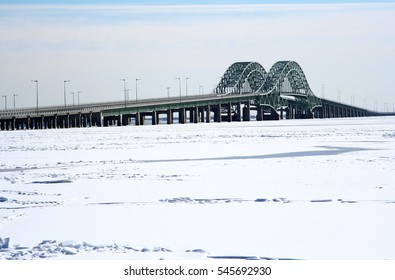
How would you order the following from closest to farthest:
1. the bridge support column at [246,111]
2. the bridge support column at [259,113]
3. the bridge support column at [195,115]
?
the bridge support column at [195,115], the bridge support column at [246,111], the bridge support column at [259,113]

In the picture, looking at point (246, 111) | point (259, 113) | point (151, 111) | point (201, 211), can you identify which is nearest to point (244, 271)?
point (201, 211)

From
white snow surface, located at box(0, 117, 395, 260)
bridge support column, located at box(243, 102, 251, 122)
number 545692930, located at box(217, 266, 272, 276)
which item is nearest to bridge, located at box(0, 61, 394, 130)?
bridge support column, located at box(243, 102, 251, 122)

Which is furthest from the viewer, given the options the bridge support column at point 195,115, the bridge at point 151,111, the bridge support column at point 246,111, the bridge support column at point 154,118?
the bridge support column at point 246,111

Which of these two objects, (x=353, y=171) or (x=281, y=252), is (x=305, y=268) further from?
(x=353, y=171)

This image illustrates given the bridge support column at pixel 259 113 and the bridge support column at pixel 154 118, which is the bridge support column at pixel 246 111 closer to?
the bridge support column at pixel 259 113

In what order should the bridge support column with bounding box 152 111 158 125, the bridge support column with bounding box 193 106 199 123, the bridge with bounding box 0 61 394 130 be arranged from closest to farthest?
the bridge with bounding box 0 61 394 130 → the bridge support column with bounding box 152 111 158 125 → the bridge support column with bounding box 193 106 199 123

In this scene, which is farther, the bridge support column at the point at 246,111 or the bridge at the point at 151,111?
the bridge support column at the point at 246,111

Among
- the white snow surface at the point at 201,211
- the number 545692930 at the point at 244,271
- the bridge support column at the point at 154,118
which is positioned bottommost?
the number 545692930 at the point at 244,271

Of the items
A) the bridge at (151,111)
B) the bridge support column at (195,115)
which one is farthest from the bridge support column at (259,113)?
the bridge support column at (195,115)

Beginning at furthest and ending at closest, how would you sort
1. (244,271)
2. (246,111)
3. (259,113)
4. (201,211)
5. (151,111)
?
1. (259,113)
2. (246,111)
3. (151,111)
4. (201,211)
5. (244,271)

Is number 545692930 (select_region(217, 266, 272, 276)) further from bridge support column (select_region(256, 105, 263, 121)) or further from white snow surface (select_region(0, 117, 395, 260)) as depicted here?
bridge support column (select_region(256, 105, 263, 121))

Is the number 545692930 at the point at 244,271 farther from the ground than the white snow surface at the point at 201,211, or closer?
closer

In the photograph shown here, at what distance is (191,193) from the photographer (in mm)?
16625

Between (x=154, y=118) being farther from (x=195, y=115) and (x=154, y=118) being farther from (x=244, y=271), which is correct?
(x=244, y=271)
